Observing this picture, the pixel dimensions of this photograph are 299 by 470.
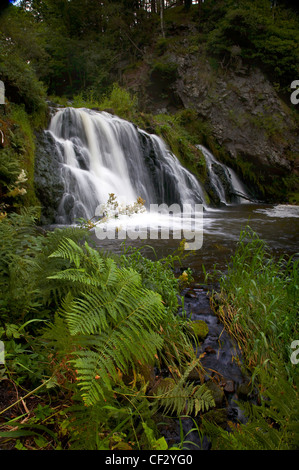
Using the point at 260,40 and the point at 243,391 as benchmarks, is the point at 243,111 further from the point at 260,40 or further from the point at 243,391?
the point at 243,391

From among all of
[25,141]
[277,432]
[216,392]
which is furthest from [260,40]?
[277,432]

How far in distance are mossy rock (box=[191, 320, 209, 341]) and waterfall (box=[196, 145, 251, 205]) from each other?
1022cm

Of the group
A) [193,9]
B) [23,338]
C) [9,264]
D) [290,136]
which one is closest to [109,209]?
[9,264]

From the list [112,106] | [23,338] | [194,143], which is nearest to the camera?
[23,338]

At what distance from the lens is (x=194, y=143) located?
1409cm

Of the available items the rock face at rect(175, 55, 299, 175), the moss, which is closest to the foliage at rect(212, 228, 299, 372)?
the moss

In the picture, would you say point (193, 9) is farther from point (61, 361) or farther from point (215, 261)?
point (61, 361)

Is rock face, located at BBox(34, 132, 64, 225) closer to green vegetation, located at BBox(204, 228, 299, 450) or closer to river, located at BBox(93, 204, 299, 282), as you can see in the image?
river, located at BBox(93, 204, 299, 282)

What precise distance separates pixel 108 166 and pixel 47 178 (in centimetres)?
290

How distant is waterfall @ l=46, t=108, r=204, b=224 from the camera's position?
279 inches
